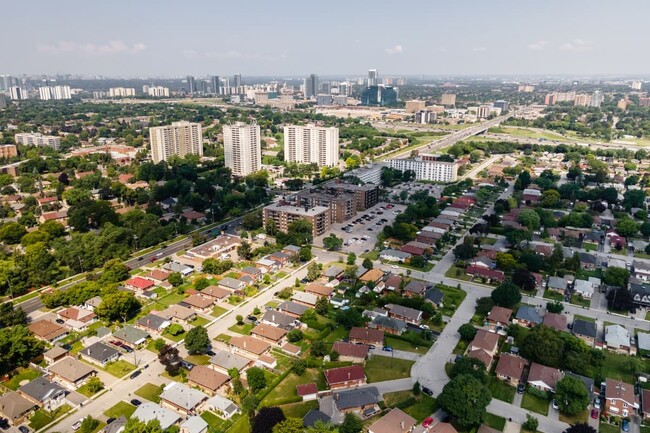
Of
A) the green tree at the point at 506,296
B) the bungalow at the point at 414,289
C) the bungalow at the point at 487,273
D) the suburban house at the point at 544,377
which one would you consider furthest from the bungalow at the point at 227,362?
the bungalow at the point at 487,273

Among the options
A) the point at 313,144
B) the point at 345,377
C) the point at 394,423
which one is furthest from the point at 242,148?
the point at 394,423

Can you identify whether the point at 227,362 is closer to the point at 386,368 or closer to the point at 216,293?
the point at 216,293

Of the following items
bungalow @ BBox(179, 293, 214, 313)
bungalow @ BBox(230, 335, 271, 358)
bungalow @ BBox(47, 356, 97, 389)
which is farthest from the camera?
bungalow @ BBox(179, 293, 214, 313)

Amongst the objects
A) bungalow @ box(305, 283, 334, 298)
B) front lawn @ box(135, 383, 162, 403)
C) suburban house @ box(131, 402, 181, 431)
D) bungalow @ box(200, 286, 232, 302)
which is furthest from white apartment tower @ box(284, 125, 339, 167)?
suburban house @ box(131, 402, 181, 431)

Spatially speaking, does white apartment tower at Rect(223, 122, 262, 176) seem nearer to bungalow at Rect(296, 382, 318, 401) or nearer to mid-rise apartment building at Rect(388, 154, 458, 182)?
mid-rise apartment building at Rect(388, 154, 458, 182)

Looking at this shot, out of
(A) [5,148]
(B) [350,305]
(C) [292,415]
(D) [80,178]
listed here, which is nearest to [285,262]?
(B) [350,305]

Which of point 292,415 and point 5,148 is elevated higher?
point 5,148

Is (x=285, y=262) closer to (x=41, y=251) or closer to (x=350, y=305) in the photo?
(x=350, y=305)

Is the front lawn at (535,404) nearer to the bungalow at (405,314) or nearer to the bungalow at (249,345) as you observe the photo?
the bungalow at (405,314)
